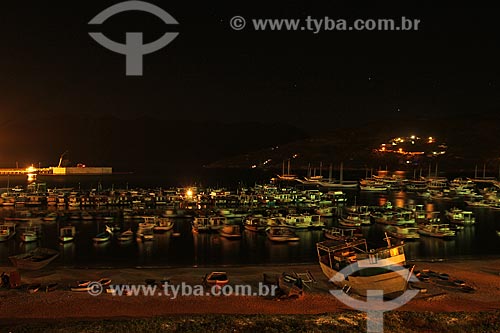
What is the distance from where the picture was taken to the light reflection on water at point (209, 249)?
88.8ft

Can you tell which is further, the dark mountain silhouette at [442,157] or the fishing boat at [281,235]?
the dark mountain silhouette at [442,157]

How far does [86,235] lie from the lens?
114 ft

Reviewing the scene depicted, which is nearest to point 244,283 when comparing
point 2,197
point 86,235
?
point 86,235

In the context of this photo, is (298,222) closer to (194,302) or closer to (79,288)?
(194,302)

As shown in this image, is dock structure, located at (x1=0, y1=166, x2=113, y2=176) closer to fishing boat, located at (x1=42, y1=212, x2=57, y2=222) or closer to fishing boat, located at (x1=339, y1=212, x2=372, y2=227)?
fishing boat, located at (x1=42, y1=212, x2=57, y2=222)

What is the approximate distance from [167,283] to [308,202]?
1411 inches

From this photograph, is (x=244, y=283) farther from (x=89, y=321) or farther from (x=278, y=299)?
(x=89, y=321)

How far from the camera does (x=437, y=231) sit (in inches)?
1329

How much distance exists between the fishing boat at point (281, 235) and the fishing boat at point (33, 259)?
49.7 feet

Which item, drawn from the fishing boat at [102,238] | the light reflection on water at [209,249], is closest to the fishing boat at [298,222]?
the light reflection on water at [209,249]

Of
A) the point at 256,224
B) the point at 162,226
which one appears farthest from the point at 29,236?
the point at 256,224

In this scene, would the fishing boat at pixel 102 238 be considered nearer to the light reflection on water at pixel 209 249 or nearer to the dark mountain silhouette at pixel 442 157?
the light reflection on water at pixel 209 249

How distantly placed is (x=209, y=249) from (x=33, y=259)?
11.5 metres

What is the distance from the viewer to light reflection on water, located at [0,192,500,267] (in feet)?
88.8
